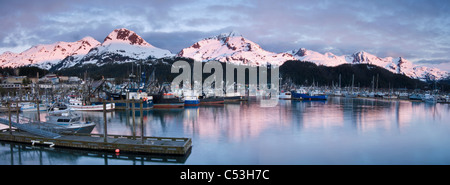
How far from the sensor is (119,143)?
11281 mm

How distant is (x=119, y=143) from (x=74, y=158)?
1.88 m

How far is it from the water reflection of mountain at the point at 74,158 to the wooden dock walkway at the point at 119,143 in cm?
21

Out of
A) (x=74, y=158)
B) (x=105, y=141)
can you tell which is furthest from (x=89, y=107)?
(x=105, y=141)

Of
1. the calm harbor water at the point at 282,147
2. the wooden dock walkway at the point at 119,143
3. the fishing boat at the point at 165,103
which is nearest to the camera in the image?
the wooden dock walkway at the point at 119,143

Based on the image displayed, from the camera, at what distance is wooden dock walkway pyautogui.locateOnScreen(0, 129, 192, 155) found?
10.9 meters

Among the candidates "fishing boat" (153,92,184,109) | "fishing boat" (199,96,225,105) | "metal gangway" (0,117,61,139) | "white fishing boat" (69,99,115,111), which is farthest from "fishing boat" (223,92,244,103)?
"metal gangway" (0,117,61,139)

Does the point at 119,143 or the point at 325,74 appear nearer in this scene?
the point at 119,143

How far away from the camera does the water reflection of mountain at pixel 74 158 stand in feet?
35.0

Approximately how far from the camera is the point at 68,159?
433 inches

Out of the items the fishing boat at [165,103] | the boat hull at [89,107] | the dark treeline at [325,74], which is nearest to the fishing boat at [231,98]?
the fishing boat at [165,103]

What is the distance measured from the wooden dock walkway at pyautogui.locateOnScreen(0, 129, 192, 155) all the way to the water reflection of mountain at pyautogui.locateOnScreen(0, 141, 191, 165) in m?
0.21

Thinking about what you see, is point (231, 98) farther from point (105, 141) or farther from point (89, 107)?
point (105, 141)

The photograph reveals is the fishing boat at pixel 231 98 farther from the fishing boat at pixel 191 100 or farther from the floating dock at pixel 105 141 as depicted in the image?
the floating dock at pixel 105 141
